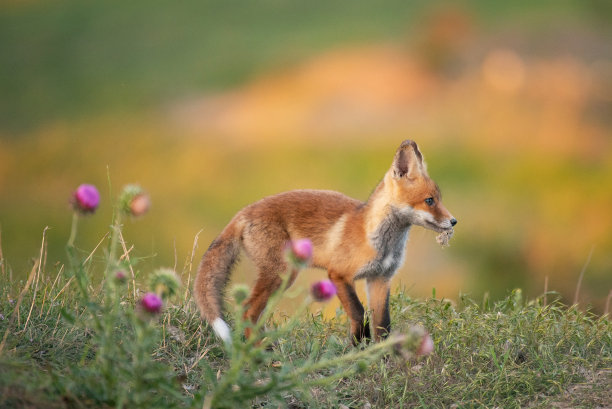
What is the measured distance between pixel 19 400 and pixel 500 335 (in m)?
2.92

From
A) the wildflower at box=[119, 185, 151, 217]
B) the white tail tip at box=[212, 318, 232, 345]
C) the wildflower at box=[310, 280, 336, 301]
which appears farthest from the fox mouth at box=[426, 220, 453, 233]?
the wildflower at box=[119, 185, 151, 217]

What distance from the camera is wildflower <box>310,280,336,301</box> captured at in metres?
2.90

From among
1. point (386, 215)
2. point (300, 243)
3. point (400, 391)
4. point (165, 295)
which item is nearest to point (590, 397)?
point (400, 391)

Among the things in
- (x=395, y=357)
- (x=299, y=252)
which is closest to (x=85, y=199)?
(x=299, y=252)

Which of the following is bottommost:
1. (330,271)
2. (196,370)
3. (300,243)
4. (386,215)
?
(196,370)

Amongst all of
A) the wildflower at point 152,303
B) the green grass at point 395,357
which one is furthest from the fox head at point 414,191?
the wildflower at point 152,303

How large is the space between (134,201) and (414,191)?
2.40 meters

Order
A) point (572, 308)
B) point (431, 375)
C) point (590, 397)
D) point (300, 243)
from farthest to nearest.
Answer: point (572, 308), point (431, 375), point (590, 397), point (300, 243)

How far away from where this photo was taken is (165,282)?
115 inches

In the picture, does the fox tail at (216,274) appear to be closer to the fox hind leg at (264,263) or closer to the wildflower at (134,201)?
the fox hind leg at (264,263)

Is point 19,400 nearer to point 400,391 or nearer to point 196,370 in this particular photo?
point 196,370

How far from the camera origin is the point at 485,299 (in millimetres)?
5246

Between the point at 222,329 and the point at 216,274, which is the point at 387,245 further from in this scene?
the point at 222,329

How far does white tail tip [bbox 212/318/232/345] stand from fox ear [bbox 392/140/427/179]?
1587mm
